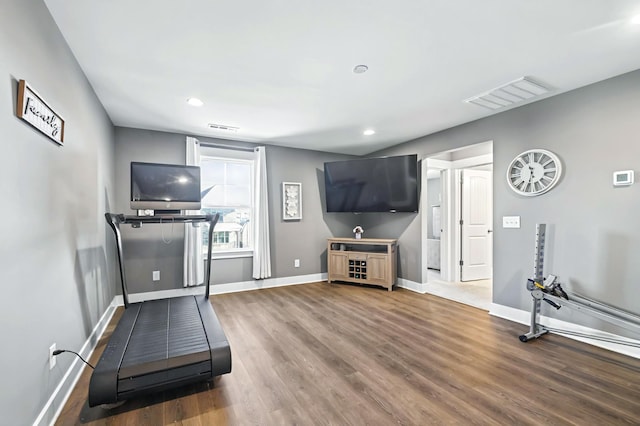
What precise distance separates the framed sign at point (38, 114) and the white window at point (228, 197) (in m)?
2.66

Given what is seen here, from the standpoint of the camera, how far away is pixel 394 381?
2078 millimetres

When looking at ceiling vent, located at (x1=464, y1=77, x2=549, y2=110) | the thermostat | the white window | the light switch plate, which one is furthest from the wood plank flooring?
ceiling vent, located at (x1=464, y1=77, x2=549, y2=110)

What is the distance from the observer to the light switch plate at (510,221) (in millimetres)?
3318

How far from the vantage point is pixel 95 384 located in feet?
5.51

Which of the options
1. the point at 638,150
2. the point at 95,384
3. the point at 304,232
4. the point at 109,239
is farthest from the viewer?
the point at 304,232

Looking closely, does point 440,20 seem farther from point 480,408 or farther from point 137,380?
point 137,380

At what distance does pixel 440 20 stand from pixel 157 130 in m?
3.97

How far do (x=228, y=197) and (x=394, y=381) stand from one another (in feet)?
12.3

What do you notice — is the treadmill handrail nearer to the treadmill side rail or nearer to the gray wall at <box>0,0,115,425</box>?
the gray wall at <box>0,0,115,425</box>

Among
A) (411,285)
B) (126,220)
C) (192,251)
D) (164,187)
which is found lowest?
(411,285)

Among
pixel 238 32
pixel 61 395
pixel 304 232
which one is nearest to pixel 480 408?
pixel 61 395

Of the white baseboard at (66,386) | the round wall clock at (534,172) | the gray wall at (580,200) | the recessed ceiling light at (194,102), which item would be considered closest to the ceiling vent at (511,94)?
the gray wall at (580,200)

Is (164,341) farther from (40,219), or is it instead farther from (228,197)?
(228,197)

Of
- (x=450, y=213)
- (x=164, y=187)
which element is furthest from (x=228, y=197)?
(x=450, y=213)
